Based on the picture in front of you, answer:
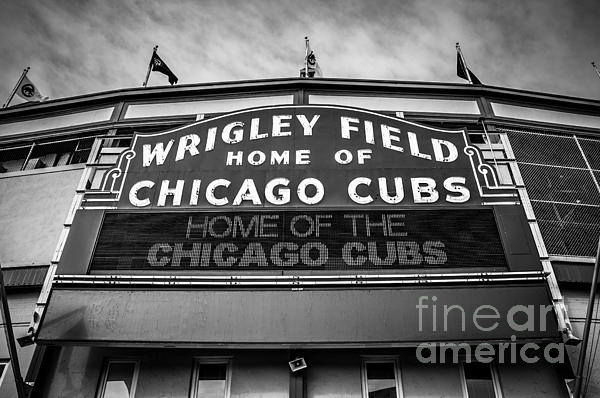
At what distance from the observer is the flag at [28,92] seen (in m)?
15.3

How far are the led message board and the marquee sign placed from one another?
1.63 feet

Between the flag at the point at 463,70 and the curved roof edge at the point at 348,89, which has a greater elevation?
the flag at the point at 463,70

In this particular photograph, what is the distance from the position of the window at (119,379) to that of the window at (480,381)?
6370 millimetres

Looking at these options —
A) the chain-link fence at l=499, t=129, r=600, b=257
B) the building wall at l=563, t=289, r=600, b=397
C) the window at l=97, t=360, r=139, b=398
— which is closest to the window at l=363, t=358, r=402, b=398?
the building wall at l=563, t=289, r=600, b=397

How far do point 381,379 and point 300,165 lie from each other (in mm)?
4878

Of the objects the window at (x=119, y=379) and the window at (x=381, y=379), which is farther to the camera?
the window at (x=119, y=379)

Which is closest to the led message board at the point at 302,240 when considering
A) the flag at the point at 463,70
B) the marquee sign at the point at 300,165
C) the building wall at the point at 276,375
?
the marquee sign at the point at 300,165

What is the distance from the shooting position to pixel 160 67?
15.6m

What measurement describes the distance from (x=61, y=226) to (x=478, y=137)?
38.5 ft

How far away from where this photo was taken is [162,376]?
27.5 feet

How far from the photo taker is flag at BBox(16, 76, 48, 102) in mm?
15258

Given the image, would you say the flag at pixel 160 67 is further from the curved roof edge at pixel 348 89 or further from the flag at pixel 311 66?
the flag at pixel 311 66

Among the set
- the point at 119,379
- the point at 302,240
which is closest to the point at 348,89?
the point at 302,240

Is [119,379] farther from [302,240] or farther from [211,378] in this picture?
[302,240]
